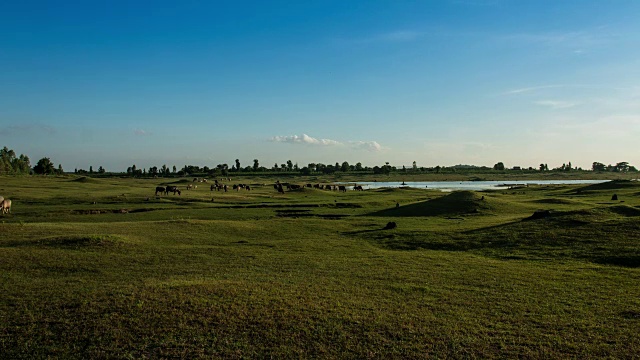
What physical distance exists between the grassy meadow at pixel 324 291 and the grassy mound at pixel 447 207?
1151 centimetres

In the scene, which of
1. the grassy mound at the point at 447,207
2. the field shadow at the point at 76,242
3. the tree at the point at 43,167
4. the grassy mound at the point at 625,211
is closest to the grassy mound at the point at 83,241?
the field shadow at the point at 76,242

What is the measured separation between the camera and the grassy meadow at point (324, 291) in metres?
10.3

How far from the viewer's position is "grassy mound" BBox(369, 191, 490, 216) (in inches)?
1607

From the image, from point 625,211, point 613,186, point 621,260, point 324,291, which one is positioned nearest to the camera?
point 324,291

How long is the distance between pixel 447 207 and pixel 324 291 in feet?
99.8

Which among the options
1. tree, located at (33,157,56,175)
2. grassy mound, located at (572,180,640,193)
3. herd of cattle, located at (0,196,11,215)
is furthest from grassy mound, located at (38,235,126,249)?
tree, located at (33,157,56,175)

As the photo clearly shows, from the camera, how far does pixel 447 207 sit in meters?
42.3

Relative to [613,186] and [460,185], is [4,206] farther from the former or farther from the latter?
[460,185]

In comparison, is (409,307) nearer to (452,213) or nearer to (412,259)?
(412,259)

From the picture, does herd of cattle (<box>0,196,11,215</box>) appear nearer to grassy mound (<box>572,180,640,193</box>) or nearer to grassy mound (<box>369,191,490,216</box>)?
grassy mound (<box>369,191,490,216</box>)

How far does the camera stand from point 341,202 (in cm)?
5366

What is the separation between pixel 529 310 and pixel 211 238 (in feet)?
60.6

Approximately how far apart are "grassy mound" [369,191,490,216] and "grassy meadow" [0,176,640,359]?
11.5 m

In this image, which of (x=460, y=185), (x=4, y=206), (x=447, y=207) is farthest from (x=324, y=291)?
(x=460, y=185)
